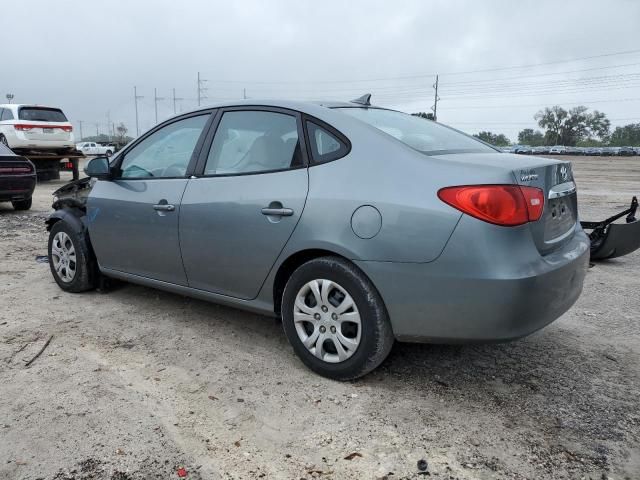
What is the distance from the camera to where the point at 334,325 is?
2.94 metres

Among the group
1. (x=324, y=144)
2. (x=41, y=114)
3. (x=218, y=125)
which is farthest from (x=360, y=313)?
(x=41, y=114)

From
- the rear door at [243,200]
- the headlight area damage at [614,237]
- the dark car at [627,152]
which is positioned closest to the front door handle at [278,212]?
the rear door at [243,200]

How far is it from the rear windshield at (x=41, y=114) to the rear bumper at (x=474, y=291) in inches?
647

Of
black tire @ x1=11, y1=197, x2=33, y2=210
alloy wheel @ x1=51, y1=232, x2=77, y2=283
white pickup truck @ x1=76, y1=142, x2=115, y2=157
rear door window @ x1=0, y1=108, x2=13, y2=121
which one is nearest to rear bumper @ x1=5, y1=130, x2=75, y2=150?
rear door window @ x1=0, y1=108, x2=13, y2=121

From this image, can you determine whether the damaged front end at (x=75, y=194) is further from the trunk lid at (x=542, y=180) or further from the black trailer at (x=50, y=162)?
the black trailer at (x=50, y=162)

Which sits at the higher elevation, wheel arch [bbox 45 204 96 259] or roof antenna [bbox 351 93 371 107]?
roof antenna [bbox 351 93 371 107]

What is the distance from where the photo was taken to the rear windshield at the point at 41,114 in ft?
52.4

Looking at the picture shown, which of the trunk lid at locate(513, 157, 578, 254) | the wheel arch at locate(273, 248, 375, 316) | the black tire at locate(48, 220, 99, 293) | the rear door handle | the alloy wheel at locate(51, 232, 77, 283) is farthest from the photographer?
the alloy wheel at locate(51, 232, 77, 283)

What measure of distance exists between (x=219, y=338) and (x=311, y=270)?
1.13 metres

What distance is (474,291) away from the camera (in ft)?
8.24

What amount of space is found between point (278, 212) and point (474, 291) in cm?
119

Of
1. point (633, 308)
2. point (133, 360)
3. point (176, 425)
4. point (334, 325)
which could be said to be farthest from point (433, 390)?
point (633, 308)

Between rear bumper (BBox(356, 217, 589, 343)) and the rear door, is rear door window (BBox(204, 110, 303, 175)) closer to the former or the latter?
the rear door

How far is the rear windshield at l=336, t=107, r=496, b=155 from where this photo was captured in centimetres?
300
